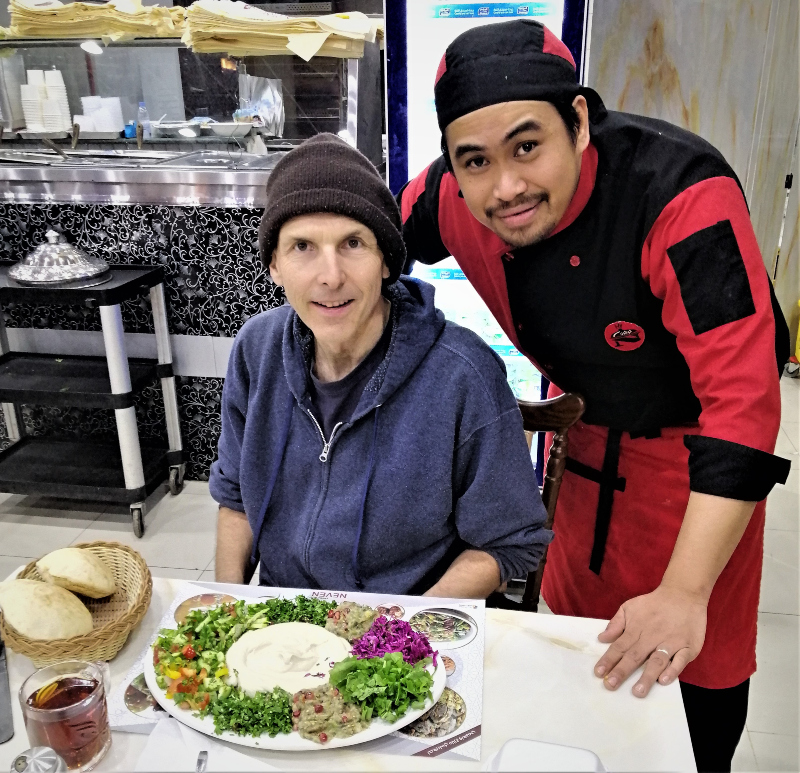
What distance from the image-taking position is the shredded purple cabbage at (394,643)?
105 centimetres

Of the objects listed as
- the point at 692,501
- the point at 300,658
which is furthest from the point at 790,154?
the point at 300,658

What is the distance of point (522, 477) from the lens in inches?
55.9

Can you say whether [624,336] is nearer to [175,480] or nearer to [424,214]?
[424,214]

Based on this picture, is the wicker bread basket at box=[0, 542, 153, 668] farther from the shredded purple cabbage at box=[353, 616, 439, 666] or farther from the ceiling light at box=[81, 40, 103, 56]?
the ceiling light at box=[81, 40, 103, 56]

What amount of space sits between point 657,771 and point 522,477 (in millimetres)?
605

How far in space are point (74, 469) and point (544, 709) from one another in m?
3.05

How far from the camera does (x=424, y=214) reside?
5.97 ft

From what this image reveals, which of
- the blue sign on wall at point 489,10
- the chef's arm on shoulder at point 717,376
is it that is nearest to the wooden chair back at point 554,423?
the chef's arm on shoulder at point 717,376

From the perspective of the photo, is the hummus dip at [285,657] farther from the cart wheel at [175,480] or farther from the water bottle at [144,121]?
the water bottle at [144,121]

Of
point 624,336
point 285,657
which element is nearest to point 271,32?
point 624,336

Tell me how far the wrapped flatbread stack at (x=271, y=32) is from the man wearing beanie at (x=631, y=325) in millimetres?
1518

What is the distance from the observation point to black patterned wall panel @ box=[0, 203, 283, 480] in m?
3.38

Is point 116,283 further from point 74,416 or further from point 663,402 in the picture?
point 663,402

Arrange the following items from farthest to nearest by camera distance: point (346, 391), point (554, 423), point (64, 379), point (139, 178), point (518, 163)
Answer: point (64, 379), point (139, 178), point (554, 423), point (346, 391), point (518, 163)
